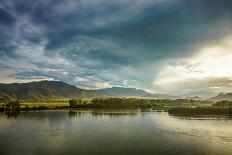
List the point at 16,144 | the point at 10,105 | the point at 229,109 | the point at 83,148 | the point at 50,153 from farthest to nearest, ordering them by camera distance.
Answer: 1. the point at 10,105
2. the point at 229,109
3. the point at 16,144
4. the point at 83,148
5. the point at 50,153

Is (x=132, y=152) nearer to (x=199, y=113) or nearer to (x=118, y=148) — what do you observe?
(x=118, y=148)

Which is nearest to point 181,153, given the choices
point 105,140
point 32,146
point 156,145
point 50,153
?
point 156,145

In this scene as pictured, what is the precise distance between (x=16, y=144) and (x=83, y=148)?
12.6 m

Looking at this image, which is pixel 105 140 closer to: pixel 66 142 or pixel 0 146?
pixel 66 142

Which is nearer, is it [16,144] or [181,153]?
[181,153]

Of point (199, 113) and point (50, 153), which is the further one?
point (199, 113)

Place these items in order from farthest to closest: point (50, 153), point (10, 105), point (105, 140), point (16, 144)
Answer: point (10, 105)
point (105, 140)
point (16, 144)
point (50, 153)

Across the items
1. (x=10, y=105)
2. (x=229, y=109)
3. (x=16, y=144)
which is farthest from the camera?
(x=10, y=105)

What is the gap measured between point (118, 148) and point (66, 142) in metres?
10.2

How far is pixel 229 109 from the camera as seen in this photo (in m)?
100

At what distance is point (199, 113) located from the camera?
101 m

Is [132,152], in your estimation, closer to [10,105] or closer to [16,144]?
[16,144]

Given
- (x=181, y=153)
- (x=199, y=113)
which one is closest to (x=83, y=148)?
(x=181, y=153)

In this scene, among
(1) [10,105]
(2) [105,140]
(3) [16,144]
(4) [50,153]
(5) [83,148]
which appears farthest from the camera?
(1) [10,105]
